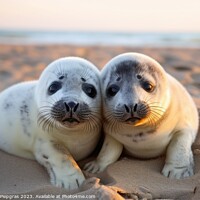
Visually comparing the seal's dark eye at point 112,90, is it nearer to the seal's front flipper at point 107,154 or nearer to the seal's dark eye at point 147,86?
the seal's dark eye at point 147,86

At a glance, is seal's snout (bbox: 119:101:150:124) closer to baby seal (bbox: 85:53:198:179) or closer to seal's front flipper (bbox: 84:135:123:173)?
baby seal (bbox: 85:53:198:179)

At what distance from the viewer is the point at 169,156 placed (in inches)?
131

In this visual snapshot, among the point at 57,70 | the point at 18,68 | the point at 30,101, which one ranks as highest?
the point at 57,70

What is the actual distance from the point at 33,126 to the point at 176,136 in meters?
1.02

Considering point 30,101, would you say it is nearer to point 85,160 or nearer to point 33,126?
point 33,126

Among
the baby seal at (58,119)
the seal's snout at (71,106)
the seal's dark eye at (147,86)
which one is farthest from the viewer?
the seal's dark eye at (147,86)

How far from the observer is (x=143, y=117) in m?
3.00

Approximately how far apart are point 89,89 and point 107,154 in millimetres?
515

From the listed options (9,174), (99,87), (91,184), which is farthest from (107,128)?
(9,174)

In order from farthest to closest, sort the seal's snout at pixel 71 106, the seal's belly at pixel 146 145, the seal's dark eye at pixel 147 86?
1. the seal's belly at pixel 146 145
2. the seal's dark eye at pixel 147 86
3. the seal's snout at pixel 71 106

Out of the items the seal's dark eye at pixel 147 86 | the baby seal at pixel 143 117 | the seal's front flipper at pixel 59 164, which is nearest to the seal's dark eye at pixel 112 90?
the baby seal at pixel 143 117

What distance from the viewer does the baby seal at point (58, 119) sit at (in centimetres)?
303

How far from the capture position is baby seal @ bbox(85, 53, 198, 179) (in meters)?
3.05

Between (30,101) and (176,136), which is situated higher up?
(30,101)
